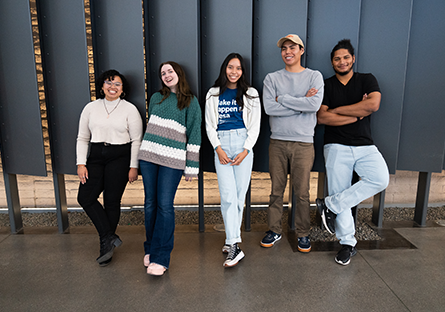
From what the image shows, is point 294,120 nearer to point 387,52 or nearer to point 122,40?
point 387,52

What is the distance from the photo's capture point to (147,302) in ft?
6.59

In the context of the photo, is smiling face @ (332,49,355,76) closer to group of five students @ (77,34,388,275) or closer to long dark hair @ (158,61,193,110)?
group of five students @ (77,34,388,275)

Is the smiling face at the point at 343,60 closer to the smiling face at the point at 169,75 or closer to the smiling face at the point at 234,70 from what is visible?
the smiling face at the point at 234,70

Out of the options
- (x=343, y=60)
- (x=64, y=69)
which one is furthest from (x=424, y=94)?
(x=64, y=69)

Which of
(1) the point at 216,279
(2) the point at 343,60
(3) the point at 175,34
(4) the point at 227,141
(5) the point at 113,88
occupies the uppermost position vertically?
(3) the point at 175,34

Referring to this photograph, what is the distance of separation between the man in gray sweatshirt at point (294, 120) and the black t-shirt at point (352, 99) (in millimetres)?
199

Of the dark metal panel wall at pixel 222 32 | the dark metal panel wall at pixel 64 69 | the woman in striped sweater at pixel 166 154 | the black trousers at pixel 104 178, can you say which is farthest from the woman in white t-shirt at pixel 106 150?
the dark metal panel wall at pixel 222 32

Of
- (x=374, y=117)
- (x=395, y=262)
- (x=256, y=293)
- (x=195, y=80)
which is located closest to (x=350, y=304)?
(x=256, y=293)

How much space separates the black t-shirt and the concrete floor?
1.05 m

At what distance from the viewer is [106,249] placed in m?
2.52

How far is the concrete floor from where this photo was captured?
2.00 meters

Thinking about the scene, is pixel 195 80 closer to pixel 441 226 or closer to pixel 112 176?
pixel 112 176

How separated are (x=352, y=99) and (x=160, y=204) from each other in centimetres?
191

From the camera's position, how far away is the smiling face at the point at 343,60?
99.9 inches
